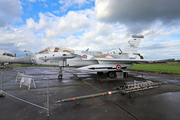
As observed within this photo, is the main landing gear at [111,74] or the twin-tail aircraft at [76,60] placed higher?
the twin-tail aircraft at [76,60]

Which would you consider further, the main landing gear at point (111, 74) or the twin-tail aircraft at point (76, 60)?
the main landing gear at point (111, 74)

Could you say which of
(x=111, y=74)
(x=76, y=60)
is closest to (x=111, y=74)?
(x=111, y=74)

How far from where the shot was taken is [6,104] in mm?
3584

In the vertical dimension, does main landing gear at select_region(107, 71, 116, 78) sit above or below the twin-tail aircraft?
below

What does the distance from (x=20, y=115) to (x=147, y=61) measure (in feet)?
30.6

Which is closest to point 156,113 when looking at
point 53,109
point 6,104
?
point 53,109

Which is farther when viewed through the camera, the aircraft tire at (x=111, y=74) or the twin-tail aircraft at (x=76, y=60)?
the aircraft tire at (x=111, y=74)

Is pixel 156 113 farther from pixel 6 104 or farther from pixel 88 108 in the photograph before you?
pixel 6 104

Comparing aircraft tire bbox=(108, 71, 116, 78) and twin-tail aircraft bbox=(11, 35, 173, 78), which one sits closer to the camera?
twin-tail aircraft bbox=(11, 35, 173, 78)

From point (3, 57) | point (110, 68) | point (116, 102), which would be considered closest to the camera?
point (116, 102)

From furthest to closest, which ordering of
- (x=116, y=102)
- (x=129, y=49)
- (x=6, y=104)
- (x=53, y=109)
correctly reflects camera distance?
(x=129, y=49), (x=116, y=102), (x=6, y=104), (x=53, y=109)

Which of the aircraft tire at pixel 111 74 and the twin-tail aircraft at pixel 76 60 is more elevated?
the twin-tail aircraft at pixel 76 60

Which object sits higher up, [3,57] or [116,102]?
[3,57]

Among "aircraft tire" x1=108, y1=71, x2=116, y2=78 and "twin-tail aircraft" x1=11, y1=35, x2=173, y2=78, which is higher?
"twin-tail aircraft" x1=11, y1=35, x2=173, y2=78
